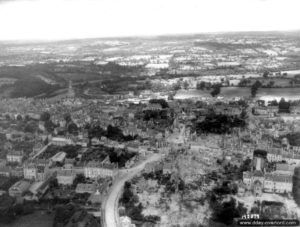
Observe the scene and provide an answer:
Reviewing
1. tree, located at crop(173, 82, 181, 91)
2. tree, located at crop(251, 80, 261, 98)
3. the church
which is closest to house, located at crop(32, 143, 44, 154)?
the church

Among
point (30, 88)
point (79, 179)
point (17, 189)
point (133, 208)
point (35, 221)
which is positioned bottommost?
point (35, 221)

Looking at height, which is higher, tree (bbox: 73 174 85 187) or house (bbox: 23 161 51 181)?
house (bbox: 23 161 51 181)

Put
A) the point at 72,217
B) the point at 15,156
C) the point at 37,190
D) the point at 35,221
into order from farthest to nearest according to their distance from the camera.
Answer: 1. the point at 15,156
2. the point at 37,190
3. the point at 35,221
4. the point at 72,217

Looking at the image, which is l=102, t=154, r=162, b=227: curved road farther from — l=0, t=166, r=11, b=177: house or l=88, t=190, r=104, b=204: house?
l=0, t=166, r=11, b=177: house

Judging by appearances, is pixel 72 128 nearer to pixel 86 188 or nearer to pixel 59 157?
pixel 59 157

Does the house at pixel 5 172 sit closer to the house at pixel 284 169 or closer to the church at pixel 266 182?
the church at pixel 266 182

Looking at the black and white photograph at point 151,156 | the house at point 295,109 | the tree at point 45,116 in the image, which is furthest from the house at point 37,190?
the house at point 295,109

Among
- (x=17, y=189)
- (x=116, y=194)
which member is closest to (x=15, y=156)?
(x=17, y=189)
